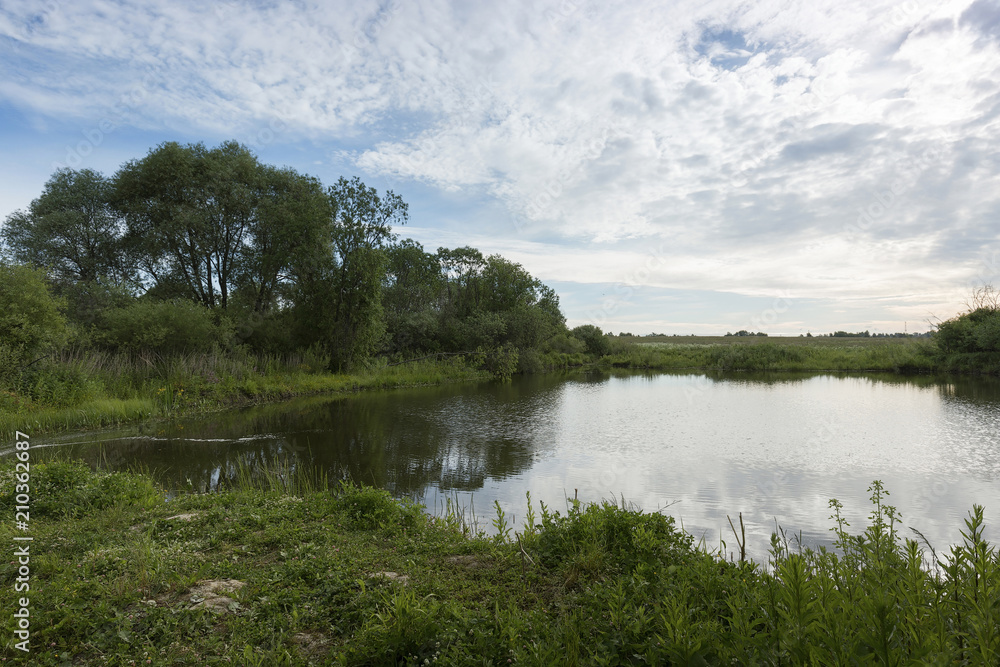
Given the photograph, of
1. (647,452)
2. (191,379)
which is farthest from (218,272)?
(647,452)

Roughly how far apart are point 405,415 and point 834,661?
623 inches

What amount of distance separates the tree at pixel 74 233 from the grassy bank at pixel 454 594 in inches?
859

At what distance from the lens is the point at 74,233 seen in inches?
906

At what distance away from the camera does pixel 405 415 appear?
16.9 meters

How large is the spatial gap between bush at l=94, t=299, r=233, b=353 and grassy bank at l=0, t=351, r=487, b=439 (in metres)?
0.55

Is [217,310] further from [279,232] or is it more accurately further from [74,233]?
[74,233]

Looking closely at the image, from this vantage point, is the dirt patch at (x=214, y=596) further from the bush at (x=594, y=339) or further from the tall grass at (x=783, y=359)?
the bush at (x=594, y=339)

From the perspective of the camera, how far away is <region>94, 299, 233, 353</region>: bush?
57.5 ft

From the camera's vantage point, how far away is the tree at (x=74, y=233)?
22.3 m

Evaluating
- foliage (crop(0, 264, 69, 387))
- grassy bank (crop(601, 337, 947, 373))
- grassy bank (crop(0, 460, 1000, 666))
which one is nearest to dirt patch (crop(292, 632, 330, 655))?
grassy bank (crop(0, 460, 1000, 666))

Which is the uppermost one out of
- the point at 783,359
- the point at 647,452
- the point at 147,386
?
the point at 783,359

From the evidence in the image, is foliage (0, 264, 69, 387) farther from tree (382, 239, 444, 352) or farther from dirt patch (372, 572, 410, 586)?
tree (382, 239, 444, 352)

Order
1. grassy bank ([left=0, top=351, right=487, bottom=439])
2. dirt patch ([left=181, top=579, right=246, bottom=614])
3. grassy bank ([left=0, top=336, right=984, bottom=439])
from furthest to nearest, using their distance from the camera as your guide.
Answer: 1. grassy bank ([left=0, top=336, right=984, bottom=439])
2. grassy bank ([left=0, top=351, right=487, bottom=439])
3. dirt patch ([left=181, top=579, right=246, bottom=614])

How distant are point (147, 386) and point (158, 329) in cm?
280
